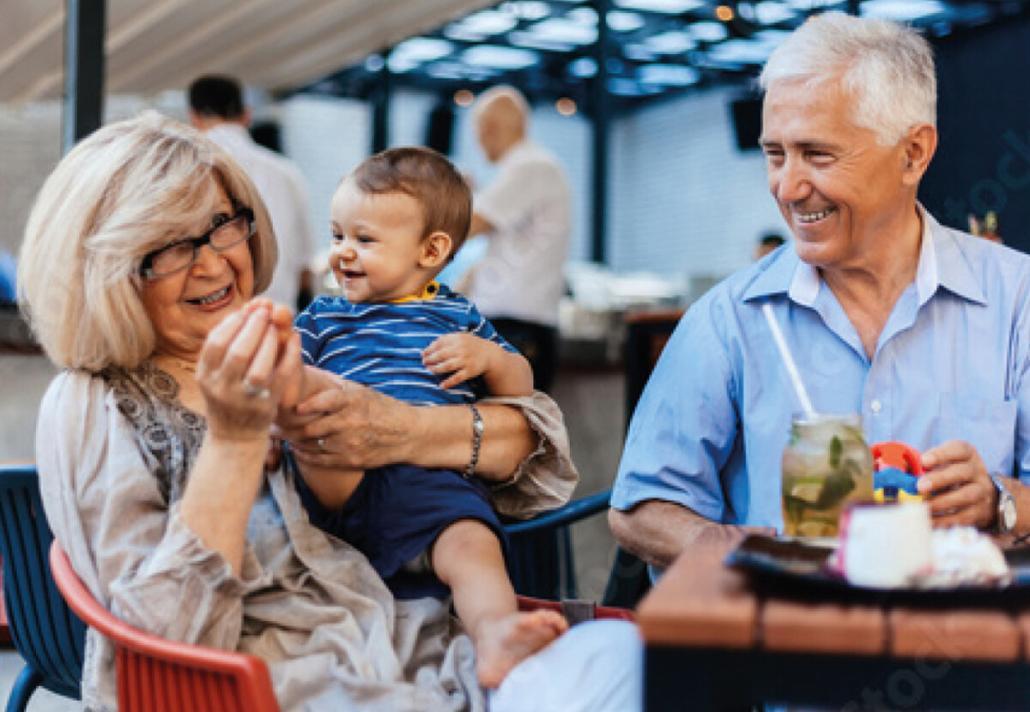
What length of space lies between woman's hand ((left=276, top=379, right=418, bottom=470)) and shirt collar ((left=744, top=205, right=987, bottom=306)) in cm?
61

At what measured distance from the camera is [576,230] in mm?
18078

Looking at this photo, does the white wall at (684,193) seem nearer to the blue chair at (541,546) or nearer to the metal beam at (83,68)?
the metal beam at (83,68)

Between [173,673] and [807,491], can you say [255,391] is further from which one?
[807,491]

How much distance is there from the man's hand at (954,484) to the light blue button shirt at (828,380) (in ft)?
1.08

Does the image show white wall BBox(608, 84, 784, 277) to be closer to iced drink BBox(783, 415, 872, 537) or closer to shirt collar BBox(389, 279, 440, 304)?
shirt collar BBox(389, 279, 440, 304)

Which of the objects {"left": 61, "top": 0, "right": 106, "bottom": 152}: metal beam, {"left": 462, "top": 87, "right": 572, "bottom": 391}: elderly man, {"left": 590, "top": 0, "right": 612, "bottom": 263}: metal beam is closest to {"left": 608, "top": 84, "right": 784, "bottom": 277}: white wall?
{"left": 590, "top": 0, "right": 612, "bottom": 263}: metal beam

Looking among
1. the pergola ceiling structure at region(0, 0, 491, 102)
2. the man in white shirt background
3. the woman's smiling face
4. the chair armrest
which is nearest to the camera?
the woman's smiling face

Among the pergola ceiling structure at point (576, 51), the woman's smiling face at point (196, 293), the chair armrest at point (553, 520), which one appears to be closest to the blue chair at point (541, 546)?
the chair armrest at point (553, 520)

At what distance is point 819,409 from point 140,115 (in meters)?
1.09

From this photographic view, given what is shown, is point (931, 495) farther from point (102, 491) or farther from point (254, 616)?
point (102, 491)

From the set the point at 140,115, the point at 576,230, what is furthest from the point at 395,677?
the point at 576,230

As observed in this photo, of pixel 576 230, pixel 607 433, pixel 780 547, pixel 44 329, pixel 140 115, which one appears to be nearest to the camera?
pixel 780 547

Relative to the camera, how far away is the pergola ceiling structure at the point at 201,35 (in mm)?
8164

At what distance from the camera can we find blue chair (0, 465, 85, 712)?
7.36ft
